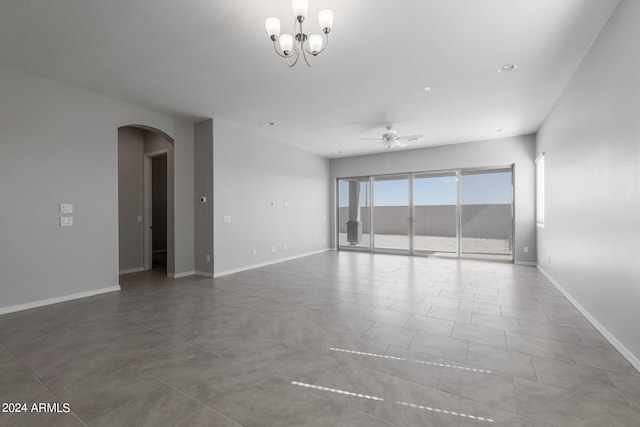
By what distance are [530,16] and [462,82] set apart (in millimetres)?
1368

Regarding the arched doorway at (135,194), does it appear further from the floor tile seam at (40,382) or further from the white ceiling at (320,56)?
the floor tile seam at (40,382)

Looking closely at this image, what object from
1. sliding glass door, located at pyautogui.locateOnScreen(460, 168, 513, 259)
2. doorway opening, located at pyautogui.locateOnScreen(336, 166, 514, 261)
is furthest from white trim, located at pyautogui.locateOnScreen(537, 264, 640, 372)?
doorway opening, located at pyautogui.locateOnScreen(336, 166, 514, 261)

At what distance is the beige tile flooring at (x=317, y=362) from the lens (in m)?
1.75

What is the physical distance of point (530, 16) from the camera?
2672 mm

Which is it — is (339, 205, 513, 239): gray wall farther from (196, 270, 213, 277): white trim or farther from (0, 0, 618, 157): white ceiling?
(196, 270, 213, 277): white trim

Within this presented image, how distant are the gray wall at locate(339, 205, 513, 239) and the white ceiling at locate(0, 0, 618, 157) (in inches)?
113

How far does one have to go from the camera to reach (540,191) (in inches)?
242

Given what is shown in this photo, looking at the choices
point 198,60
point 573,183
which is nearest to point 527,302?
point 573,183

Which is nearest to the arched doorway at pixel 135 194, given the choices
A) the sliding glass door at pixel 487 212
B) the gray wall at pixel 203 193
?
the gray wall at pixel 203 193

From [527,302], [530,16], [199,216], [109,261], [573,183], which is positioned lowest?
[527,302]

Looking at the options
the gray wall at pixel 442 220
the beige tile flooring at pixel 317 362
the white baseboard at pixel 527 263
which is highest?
the gray wall at pixel 442 220

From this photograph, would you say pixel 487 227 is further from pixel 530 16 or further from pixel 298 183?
pixel 530 16

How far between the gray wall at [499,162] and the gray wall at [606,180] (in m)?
2.75

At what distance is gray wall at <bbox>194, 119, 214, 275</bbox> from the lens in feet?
18.4
